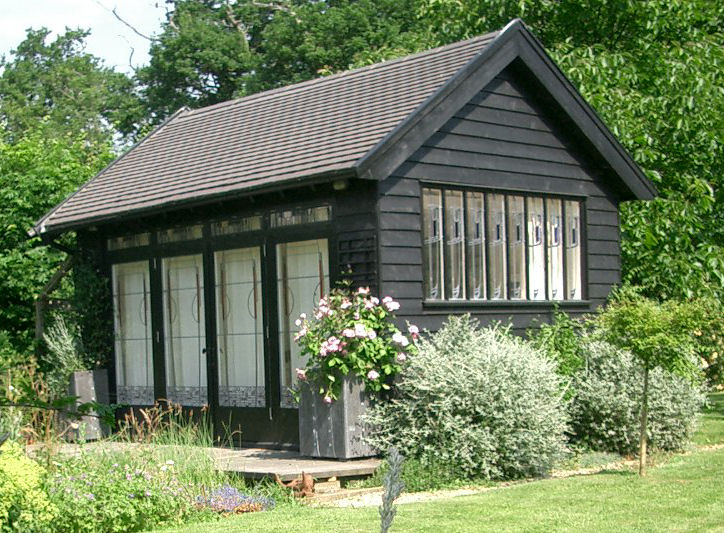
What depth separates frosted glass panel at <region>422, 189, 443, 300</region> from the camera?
1240 cm

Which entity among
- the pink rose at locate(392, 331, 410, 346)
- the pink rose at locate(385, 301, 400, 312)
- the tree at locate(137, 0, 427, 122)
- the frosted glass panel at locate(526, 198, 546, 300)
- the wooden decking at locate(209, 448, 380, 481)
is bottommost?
the wooden decking at locate(209, 448, 380, 481)

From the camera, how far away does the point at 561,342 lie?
43.6ft

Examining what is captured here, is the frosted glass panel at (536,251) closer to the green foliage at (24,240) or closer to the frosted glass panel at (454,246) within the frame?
the frosted glass panel at (454,246)

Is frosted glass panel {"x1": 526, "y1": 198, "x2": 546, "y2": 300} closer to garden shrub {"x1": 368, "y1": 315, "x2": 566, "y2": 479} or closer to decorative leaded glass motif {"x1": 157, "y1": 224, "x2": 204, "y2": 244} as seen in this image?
garden shrub {"x1": 368, "y1": 315, "x2": 566, "y2": 479}

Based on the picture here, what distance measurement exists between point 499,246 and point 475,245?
46cm

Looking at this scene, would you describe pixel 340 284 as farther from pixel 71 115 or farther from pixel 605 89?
pixel 71 115

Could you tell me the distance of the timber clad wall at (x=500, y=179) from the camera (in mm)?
12039

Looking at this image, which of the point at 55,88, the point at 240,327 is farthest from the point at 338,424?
the point at 55,88

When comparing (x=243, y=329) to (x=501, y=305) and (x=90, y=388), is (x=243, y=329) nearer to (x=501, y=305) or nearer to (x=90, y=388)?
(x=90, y=388)

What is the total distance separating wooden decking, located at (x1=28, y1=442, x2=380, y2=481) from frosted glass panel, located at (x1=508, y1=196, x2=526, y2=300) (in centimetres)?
330

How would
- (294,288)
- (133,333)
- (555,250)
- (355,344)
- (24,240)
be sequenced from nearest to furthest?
(355,344) → (294,288) → (555,250) → (133,333) → (24,240)

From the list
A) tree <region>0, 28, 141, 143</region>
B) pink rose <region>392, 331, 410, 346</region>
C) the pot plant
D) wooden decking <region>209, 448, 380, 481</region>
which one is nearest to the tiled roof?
the pot plant

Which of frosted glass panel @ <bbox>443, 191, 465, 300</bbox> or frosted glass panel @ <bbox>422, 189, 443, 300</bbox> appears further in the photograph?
frosted glass panel @ <bbox>443, 191, 465, 300</bbox>

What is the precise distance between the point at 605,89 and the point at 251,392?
26.7 feet
